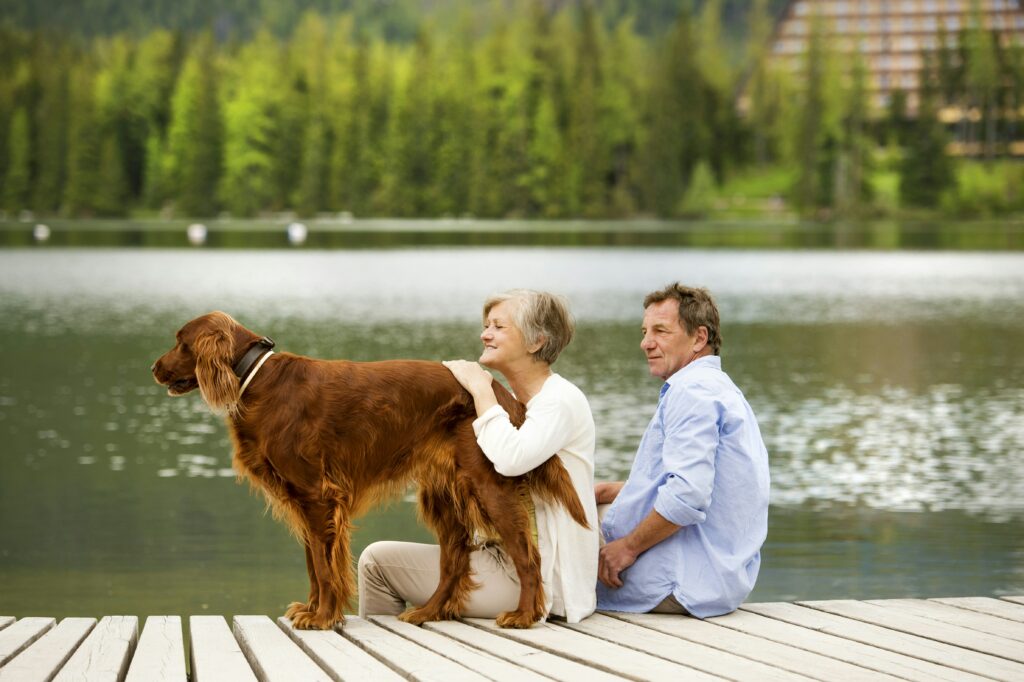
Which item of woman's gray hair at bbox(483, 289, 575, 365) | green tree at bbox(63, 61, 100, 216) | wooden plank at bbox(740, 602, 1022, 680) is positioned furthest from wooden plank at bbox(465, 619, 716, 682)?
green tree at bbox(63, 61, 100, 216)

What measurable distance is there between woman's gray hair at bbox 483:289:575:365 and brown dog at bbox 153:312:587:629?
0.83 ft

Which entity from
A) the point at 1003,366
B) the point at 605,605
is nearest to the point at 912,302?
the point at 1003,366

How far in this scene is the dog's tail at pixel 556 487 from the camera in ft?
16.4

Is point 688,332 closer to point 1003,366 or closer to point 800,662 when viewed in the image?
point 800,662

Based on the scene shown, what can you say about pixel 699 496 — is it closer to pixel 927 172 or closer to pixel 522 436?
pixel 522 436

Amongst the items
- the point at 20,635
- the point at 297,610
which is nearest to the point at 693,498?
the point at 297,610

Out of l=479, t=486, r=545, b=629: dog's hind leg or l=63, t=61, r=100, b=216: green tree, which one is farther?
l=63, t=61, r=100, b=216: green tree

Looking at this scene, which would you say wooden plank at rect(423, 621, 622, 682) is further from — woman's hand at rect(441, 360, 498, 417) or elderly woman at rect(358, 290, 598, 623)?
woman's hand at rect(441, 360, 498, 417)

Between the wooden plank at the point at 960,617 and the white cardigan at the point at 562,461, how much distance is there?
3.93ft

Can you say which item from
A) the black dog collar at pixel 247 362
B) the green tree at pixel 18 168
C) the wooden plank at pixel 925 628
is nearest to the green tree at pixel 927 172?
the green tree at pixel 18 168

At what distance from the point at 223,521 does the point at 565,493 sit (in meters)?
7.22

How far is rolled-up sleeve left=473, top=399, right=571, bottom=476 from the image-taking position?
15.7 ft

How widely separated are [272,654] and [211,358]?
957 millimetres

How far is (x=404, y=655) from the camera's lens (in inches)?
182
